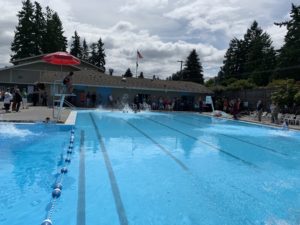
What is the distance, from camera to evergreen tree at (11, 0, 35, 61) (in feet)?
186

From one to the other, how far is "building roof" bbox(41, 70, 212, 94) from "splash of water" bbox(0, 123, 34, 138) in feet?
55.2

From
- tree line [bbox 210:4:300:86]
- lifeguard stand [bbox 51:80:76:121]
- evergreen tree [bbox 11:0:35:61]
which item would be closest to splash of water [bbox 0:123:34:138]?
lifeguard stand [bbox 51:80:76:121]

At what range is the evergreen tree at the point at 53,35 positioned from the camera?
5922cm

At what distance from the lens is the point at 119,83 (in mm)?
32750

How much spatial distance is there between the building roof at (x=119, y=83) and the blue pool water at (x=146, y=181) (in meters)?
19.4

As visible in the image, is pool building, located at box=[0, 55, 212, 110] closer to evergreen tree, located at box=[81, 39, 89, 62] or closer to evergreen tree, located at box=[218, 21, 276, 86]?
evergreen tree, located at box=[218, 21, 276, 86]

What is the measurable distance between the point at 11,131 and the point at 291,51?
32.0 metres

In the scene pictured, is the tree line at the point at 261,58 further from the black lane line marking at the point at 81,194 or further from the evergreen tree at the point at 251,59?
the black lane line marking at the point at 81,194

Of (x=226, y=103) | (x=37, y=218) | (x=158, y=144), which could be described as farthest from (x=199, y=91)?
(x=37, y=218)

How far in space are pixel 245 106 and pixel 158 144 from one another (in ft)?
62.9

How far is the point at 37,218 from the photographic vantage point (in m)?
4.65

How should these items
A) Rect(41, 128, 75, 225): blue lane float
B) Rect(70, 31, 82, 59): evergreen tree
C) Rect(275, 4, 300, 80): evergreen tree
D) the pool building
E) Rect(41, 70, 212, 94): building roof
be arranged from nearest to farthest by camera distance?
1. Rect(41, 128, 75, 225): blue lane float
2. the pool building
3. Rect(41, 70, 212, 94): building roof
4. Rect(275, 4, 300, 80): evergreen tree
5. Rect(70, 31, 82, 59): evergreen tree

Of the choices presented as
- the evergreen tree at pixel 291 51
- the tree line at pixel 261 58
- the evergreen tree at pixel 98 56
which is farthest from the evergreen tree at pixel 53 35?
the evergreen tree at pixel 291 51

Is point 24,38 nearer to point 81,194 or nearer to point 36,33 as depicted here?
point 36,33
